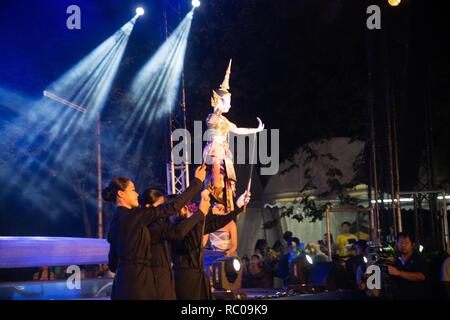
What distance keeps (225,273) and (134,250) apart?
2.50 metres

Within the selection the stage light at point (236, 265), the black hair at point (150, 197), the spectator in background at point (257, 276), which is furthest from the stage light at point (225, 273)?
the spectator in background at point (257, 276)

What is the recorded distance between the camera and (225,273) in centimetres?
718

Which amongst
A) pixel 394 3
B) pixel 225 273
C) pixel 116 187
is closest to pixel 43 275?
pixel 225 273

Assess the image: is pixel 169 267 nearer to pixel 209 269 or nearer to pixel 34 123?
pixel 209 269

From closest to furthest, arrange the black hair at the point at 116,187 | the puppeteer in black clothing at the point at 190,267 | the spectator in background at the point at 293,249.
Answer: the black hair at the point at 116,187, the puppeteer in black clothing at the point at 190,267, the spectator in background at the point at 293,249

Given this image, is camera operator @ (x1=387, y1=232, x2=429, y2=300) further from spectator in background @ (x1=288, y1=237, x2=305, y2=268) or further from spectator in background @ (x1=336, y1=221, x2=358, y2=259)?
spectator in background @ (x1=336, y1=221, x2=358, y2=259)

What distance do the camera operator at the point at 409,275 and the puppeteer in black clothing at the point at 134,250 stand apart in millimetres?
2666

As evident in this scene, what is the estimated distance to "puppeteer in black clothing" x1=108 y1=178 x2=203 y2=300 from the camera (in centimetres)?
484

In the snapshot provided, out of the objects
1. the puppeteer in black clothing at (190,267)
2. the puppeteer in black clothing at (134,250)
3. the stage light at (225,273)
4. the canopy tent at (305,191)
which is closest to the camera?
the puppeteer in black clothing at (134,250)

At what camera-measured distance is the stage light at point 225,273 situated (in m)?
7.16

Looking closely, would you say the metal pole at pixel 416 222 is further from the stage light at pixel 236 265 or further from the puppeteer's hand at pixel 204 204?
the puppeteer's hand at pixel 204 204

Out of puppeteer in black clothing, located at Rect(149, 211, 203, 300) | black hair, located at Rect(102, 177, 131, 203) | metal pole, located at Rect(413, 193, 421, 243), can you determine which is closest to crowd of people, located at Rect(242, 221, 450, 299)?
metal pole, located at Rect(413, 193, 421, 243)

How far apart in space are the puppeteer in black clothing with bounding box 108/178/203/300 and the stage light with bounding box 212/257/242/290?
2.24 metres
